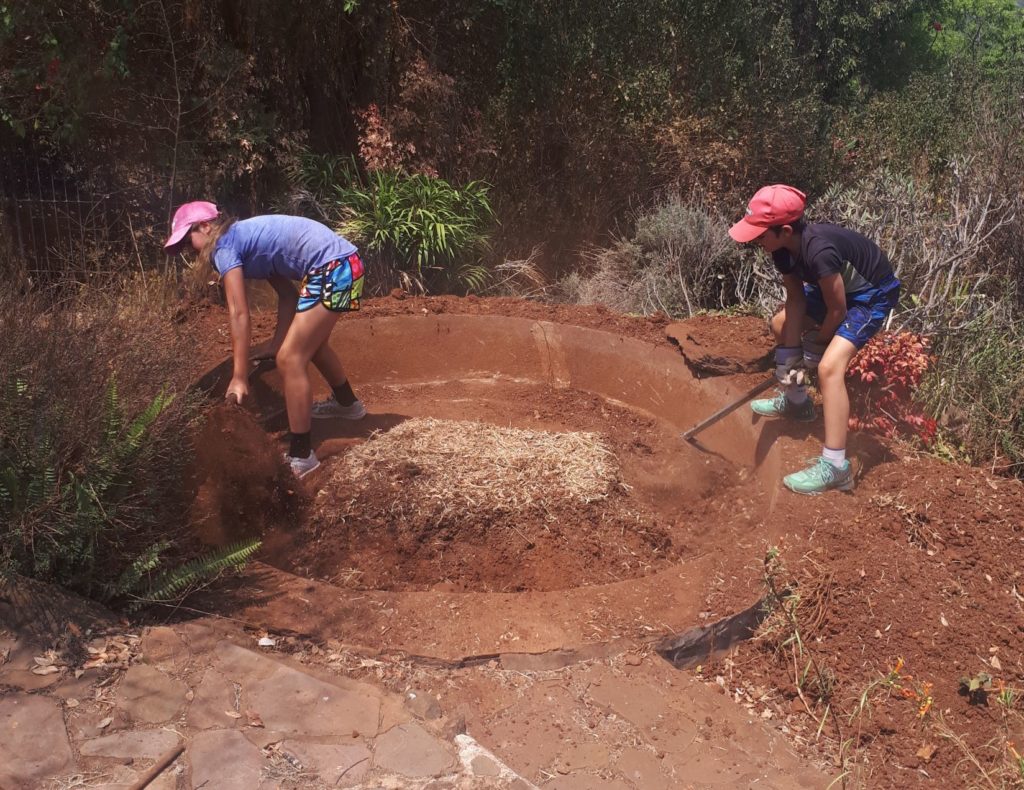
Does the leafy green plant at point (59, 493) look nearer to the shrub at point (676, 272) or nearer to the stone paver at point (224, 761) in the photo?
the stone paver at point (224, 761)

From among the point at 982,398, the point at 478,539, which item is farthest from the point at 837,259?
the point at 478,539

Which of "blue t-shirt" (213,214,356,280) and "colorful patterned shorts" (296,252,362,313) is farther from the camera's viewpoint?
"colorful patterned shorts" (296,252,362,313)

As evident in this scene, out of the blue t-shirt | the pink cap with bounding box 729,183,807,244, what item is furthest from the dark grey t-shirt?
the blue t-shirt

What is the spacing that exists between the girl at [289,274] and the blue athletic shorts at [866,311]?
2.48m

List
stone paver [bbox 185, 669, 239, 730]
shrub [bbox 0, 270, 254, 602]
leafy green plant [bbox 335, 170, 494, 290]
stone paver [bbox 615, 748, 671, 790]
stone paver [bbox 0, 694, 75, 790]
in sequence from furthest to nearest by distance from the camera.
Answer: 1. leafy green plant [bbox 335, 170, 494, 290]
2. shrub [bbox 0, 270, 254, 602]
3. stone paver [bbox 615, 748, 671, 790]
4. stone paver [bbox 185, 669, 239, 730]
5. stone paver [bbox 0, 694, 75, 790]

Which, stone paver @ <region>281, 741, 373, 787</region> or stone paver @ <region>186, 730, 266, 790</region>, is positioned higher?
stone paver @ <region>186, 730, 266, 790</region>

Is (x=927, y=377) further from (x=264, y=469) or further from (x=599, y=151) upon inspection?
(x=599, y=151)

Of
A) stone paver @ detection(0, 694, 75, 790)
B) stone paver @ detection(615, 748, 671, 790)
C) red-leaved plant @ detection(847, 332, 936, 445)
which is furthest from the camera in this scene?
red-leaved plant @ detection(847, 332, 936, 445)

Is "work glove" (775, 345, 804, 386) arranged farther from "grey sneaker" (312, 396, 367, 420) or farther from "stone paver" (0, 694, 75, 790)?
"stone paver" (0, 694, 75, 790)

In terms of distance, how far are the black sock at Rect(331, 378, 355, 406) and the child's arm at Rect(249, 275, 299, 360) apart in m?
0.52

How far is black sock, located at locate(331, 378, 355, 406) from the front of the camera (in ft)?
17.4

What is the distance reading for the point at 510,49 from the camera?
875cm

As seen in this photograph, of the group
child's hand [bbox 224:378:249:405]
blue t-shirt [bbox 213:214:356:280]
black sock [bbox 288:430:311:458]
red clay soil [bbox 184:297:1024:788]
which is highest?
blue t-shirt [bbox 213:214:356:280]

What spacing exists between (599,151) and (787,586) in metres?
6.77
